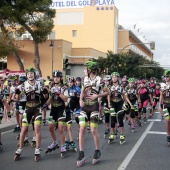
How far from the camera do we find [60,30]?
221 feet

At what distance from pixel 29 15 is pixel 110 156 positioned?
2718 cm

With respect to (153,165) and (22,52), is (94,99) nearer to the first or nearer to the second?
(153,165)

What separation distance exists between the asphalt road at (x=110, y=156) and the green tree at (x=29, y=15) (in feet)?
72.5

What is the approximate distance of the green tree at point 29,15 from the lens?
105 feet

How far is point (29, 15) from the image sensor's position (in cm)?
3362

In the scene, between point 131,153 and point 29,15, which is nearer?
point 131,153

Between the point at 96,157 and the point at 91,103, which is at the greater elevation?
the point at 91,103

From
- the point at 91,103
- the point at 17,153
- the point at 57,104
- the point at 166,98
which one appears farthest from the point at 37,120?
the point at 166,98

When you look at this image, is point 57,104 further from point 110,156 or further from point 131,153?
point 131,153

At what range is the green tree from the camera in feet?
105

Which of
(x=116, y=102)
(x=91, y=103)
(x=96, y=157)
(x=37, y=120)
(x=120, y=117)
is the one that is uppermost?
(x=91, y=103)

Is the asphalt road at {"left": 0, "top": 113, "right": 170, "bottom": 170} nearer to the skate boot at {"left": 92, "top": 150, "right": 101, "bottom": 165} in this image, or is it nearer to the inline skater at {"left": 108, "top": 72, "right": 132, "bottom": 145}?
the skate boot at {"left": 92, "top": 150, "right": 101, "bottom": 165}

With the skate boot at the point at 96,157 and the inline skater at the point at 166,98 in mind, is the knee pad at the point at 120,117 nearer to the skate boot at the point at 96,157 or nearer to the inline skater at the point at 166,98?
the inline skater at the point at 166,98

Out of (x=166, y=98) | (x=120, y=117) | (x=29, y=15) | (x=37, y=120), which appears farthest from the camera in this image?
(x=29, y=15)
